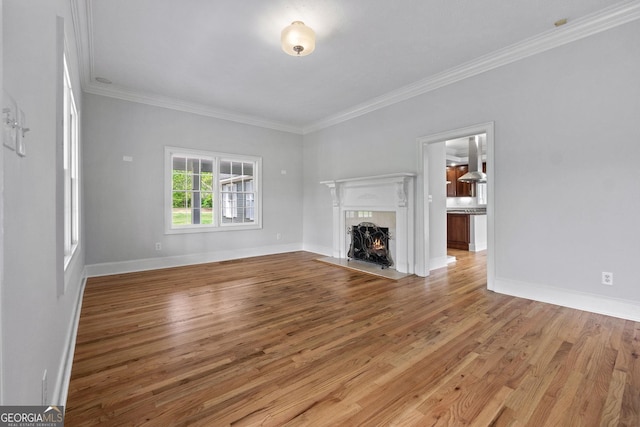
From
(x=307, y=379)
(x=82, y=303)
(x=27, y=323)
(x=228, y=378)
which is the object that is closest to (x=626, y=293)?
(x=307, y=379)

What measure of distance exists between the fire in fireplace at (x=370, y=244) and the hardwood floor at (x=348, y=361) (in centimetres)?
150

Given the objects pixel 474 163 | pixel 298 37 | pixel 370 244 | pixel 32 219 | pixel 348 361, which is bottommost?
pixel 348 361

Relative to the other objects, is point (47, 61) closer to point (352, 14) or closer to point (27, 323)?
point (27, 323)

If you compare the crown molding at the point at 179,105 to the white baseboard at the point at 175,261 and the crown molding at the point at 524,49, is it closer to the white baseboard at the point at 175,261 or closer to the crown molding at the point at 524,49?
the crown molding at the point at 524,49

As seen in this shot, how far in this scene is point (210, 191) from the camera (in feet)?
18.6

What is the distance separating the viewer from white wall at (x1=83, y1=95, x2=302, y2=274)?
14.8 feet

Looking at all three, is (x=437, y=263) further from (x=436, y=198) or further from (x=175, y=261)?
(x=175, y=261)

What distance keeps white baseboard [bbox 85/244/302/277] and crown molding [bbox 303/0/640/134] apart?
364 cm

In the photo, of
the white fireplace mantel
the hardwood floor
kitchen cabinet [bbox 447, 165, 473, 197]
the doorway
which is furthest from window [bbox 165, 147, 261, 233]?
kitchen cabinet [bbox 447, 165, 473, 197]

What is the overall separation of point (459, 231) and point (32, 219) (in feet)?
24.7

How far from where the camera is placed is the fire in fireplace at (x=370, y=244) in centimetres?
502

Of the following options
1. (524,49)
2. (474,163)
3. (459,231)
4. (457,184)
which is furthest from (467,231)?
(524,49)

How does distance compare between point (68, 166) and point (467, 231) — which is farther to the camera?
point (467, 231)

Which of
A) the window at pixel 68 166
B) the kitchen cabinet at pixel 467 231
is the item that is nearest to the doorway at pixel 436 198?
the kitchen cabinet at pixel 467 231
